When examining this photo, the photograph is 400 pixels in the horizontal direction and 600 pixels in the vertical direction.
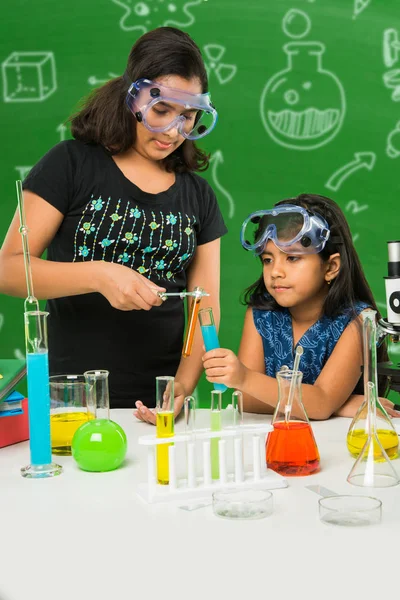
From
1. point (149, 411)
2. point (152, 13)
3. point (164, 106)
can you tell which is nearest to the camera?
point (149, 411)

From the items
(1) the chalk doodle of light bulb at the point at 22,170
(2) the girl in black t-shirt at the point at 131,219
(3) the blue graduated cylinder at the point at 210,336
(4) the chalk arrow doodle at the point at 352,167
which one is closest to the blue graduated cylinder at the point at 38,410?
(3) the blue graduated cylinder at the point at 210,336

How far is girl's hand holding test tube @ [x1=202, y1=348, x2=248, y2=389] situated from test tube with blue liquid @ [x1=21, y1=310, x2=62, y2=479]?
0.34m

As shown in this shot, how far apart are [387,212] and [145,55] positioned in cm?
165

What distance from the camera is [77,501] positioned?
1144mm

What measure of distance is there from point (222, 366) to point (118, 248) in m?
0.62

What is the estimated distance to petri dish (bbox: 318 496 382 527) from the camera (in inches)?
40.1

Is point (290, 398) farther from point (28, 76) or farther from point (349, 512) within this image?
point (28, 76)

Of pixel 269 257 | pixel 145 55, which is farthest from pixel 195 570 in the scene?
pixel 145 55

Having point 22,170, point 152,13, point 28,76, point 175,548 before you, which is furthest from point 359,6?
point 175,548

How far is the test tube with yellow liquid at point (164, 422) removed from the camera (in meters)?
1.17

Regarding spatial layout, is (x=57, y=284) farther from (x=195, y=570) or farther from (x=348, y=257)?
(x=195, y=570)

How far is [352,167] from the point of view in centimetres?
324

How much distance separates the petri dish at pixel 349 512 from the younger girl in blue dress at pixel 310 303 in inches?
24.9

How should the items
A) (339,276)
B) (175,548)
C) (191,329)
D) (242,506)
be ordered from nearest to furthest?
(175,548) < (242,506) < (191,329) < (339,276)
